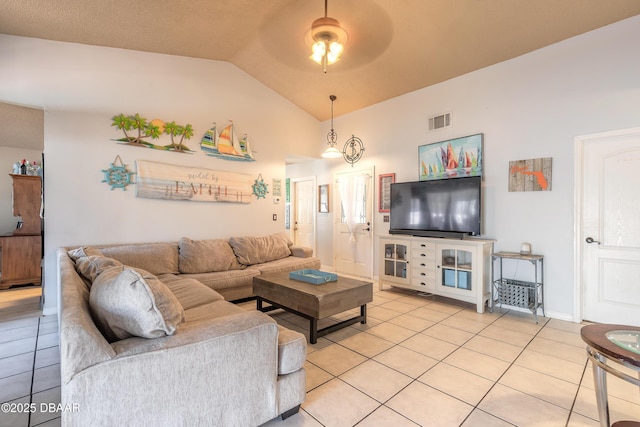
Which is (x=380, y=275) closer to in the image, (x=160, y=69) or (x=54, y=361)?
(x=54, y=361)

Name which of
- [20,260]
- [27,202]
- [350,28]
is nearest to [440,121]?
[350,28]

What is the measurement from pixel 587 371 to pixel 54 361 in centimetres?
418

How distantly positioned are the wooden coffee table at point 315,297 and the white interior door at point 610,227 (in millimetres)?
2424

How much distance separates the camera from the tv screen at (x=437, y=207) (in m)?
3.75

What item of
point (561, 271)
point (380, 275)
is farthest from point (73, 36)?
point (561, 271)

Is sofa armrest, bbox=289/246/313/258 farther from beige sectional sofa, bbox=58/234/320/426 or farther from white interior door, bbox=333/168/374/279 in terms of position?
beige sectional sofa, bbox=58/234/320/426

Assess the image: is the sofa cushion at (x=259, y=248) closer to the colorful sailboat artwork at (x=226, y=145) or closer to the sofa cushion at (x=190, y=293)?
the sofa cushion at (x=190, y=293)

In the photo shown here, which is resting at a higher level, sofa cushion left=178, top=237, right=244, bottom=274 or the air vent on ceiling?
the air vent on ceiling

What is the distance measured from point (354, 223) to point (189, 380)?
4.36 metres

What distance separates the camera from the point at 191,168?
14.1 feet

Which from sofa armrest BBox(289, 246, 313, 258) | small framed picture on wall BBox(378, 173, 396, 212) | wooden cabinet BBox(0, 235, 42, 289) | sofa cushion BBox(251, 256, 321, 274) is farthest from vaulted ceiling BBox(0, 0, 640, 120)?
wooden cabinet BBox(0, 235, 42, 289)

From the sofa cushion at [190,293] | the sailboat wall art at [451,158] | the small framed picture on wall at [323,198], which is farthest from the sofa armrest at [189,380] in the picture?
the small framed picture on wall at [323,198]

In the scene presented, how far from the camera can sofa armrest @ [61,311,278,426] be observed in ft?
3.79

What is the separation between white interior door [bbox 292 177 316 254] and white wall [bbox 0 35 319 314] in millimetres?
1731
